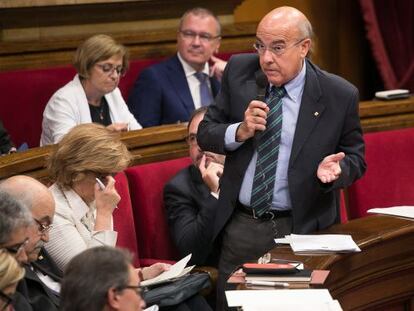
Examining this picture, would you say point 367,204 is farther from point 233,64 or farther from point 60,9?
point 60,9

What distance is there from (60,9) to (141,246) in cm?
158

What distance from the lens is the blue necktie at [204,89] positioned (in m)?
5.19

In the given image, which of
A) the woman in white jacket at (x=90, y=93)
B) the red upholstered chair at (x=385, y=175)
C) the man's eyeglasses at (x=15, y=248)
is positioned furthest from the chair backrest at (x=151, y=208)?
the man's eyeglasses at (x=15, y=248)

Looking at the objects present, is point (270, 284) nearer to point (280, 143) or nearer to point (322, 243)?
point (322, 243)

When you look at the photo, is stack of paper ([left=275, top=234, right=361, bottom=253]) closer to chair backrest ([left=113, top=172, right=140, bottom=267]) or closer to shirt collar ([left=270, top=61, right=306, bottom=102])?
shirt collar ([left=270, top=61, right=306, bottom=102])

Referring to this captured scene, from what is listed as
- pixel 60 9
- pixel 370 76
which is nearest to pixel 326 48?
pixel 370 76

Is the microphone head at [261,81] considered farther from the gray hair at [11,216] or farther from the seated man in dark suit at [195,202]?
the gray hair at [11,216]

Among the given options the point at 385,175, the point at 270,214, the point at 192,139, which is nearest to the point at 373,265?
the point at 270,214

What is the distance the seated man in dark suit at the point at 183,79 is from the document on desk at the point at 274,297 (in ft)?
7.16

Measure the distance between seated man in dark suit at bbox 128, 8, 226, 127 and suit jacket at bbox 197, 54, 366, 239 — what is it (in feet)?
4.83

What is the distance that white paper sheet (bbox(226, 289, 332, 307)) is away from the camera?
284 cm

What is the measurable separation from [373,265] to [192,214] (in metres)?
0.82

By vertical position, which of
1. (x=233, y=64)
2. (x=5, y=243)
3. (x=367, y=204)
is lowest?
(x=367, y=204)

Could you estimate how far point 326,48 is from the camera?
256 inches
